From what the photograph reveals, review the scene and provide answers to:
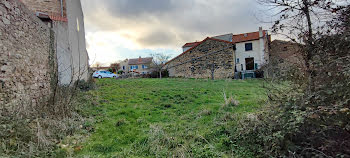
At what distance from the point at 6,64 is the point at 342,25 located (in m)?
5.84

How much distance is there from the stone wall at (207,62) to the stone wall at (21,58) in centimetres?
1570

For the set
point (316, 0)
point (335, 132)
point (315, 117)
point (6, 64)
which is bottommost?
point (335, 132)

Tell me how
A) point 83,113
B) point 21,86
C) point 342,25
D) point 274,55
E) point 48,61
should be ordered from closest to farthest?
point 342,25 < point 21,86 < point 274,55 < point 83,113 < point 48,61

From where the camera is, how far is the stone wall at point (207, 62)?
18688 mm

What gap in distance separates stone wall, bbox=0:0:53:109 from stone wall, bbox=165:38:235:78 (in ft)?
51.5

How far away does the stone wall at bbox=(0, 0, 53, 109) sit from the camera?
3.29 metres

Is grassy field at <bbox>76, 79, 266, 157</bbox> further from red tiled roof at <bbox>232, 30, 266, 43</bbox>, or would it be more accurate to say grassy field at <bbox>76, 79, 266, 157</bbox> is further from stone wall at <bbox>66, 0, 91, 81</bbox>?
red tiled roof at <bbox>232, 30, 266, 43</bbox>

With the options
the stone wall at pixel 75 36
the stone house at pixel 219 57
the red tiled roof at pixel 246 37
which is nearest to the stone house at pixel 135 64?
the stone house at pixel 219 57

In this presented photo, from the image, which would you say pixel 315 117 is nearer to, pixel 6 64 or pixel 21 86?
pixel 6 64

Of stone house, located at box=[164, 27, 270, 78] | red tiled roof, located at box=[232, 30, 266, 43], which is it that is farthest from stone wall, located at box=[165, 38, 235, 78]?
red tiled roof, located at box=[232, 30, 266, 43]

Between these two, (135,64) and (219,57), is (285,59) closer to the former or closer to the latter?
(219,57)

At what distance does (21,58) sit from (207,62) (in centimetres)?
1700

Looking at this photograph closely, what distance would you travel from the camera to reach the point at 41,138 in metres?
2.99

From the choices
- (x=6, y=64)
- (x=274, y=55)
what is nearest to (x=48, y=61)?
(x=6, y=64)
